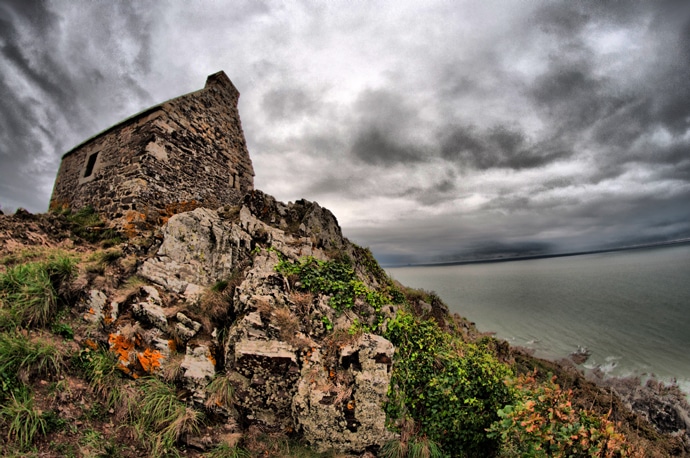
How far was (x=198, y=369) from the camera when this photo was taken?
16.7 ft

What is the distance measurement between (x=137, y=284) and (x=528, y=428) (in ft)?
25.9

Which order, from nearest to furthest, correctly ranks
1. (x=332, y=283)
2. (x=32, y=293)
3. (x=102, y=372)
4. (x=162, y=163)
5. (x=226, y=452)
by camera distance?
(x=226, y=452)
(x=102, y=372)
(x=32, y=293)
(x=332, y=283)
(x=162, y=163)

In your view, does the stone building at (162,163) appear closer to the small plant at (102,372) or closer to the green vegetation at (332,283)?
the small plant at (102,372)

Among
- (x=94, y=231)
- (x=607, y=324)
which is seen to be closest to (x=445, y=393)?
(x=94, y=231)

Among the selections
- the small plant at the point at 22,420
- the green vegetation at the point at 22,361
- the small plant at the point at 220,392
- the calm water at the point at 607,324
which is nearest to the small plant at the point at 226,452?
the small plant at the point at 220,392

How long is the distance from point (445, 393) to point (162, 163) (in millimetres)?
12210

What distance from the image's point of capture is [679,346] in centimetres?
2020

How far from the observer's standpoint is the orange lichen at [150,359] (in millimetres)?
4930

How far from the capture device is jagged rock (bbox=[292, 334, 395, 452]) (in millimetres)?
4895

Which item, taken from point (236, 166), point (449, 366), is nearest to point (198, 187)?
point (236, 166)

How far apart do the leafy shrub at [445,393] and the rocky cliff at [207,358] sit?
0.14 ft

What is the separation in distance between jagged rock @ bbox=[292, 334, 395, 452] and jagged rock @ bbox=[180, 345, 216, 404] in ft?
5.79

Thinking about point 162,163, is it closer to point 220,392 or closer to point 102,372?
point 102,372

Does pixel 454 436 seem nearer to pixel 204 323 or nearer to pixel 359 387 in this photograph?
pixel 359 387
